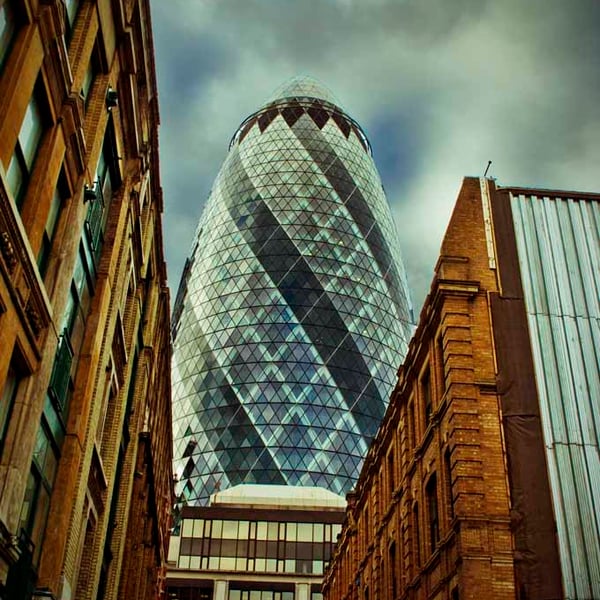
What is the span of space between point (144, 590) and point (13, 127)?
3417 cm

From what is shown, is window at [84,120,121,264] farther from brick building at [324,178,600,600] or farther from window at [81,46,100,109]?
brick building at [324,178,600,600]

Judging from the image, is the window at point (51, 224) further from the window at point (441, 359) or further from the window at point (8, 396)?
the window at point (441, 359)

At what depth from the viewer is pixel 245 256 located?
110m

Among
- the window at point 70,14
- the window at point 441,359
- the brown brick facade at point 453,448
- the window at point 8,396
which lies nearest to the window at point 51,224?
the window at point 8,396

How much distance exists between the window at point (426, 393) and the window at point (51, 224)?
12871mm

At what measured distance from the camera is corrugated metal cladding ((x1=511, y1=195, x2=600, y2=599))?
65.3 feet

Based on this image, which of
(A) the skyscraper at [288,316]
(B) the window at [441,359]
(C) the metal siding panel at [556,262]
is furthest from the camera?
(A) the skyscraper at [288,316]

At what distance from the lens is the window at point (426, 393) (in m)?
26.9

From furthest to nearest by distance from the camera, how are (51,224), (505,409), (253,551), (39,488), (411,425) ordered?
(253,551)
(411,425)
(505,409)
(39,488)
(51,224)

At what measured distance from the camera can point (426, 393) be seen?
90.5 ft

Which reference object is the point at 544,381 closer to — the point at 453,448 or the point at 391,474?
the point at 453,448

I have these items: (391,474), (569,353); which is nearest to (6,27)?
(569,353)

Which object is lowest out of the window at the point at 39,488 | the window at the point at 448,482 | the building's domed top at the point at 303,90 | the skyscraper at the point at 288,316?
the window at the point at 39,488

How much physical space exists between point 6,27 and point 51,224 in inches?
194
